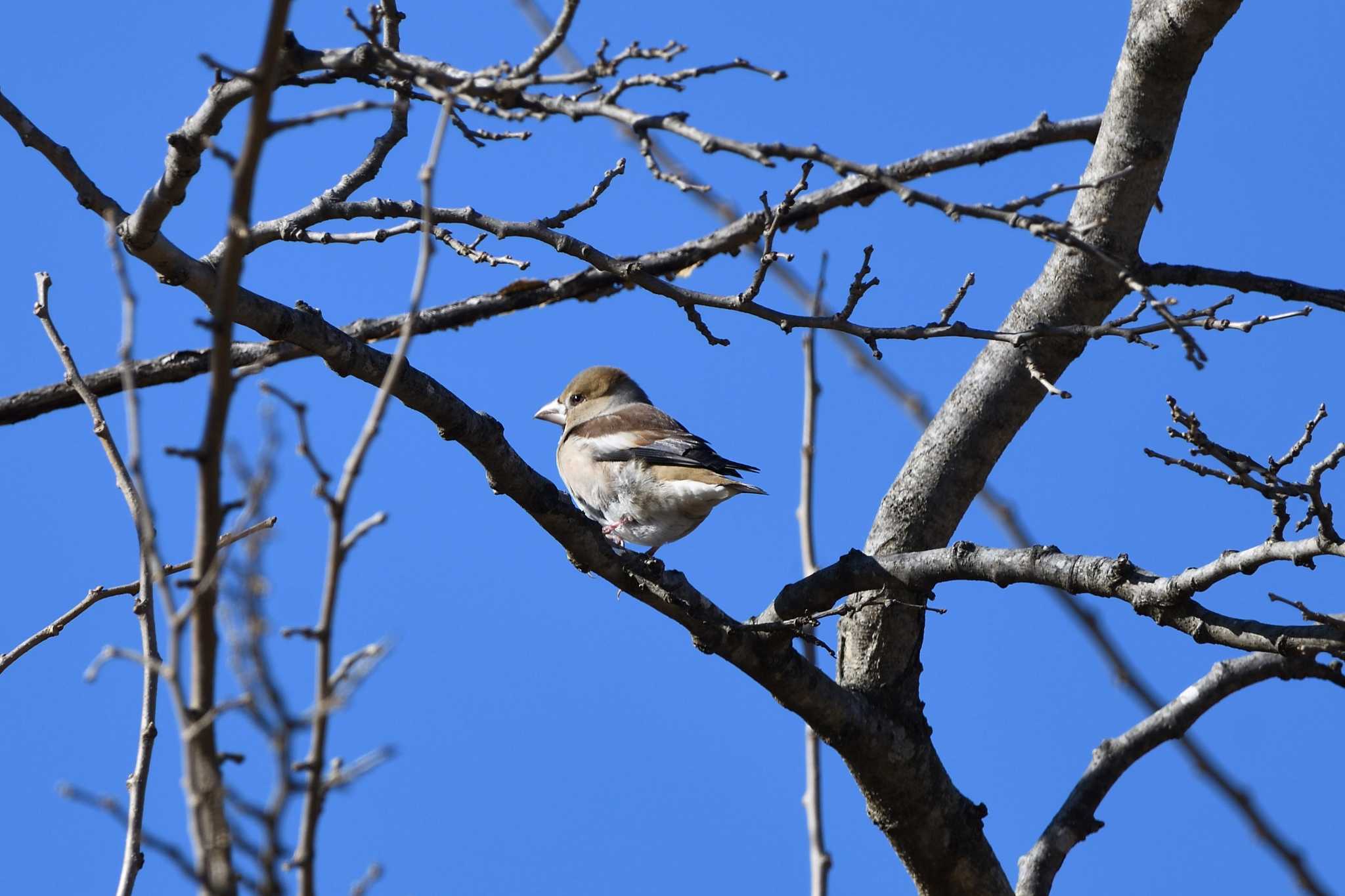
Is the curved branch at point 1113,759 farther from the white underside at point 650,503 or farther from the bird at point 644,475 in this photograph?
the white underside at point 650,503

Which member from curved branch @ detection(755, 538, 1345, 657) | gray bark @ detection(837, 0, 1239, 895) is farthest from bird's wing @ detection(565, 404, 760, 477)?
curved branch @ detection(755, 538, 1345, 657)

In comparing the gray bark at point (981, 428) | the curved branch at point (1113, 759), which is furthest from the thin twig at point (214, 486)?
the curved branch at point (1113, 759)

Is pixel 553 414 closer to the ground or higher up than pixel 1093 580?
higher up

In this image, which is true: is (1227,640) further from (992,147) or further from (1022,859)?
(992,147)

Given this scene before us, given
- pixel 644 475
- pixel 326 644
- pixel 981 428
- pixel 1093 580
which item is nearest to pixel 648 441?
pixel 644 475

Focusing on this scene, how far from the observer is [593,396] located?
25.8 feet

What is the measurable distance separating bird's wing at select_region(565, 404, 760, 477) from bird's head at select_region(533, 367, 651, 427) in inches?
26.0

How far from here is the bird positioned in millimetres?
6048

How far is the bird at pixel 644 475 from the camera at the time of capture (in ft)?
19.8

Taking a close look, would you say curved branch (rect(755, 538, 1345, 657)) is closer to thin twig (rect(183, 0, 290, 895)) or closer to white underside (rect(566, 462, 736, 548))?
white underside (rect(566, 462, 736, 548))

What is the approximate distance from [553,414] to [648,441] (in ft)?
5.42

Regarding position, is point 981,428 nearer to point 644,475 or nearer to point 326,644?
point 644,475

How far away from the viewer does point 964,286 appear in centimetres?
337

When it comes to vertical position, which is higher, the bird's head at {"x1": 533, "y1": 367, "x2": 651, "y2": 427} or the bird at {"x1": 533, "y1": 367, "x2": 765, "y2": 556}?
the bird's head at {"x1": 533, "y1": 367, "x2": 651, "y2": 427}
